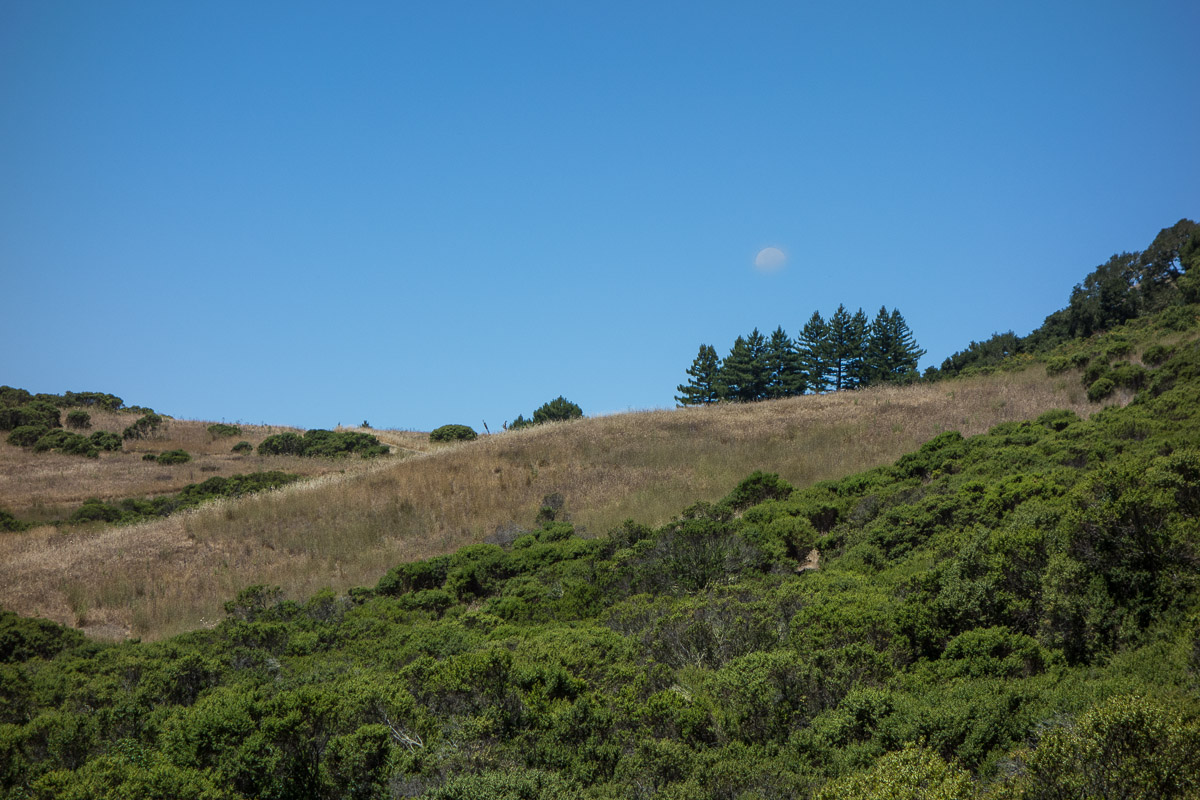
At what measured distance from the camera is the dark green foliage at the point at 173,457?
32156 millimetres

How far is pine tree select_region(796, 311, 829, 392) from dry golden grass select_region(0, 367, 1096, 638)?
26272mm

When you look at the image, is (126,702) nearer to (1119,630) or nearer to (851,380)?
(1119,630)

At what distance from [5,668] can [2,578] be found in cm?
941

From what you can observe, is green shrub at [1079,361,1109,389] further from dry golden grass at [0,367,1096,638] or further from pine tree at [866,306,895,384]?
pine tree at [866,306,895,384]

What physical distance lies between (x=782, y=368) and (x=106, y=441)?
3932 cm

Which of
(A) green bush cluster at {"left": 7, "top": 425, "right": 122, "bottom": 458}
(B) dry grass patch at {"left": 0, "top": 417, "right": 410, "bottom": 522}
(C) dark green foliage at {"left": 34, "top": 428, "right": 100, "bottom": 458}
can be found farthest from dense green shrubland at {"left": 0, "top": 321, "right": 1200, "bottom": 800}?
(A) green bush cluster at {"left": 7, "top": 425, "right": 122, "bottom": 458}

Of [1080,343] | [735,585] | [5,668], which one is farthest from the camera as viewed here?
[1080,343]

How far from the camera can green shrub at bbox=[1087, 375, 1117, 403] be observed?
1792 cm

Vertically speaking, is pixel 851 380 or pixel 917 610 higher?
pixel 851 380

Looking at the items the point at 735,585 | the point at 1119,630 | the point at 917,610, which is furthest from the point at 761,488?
the point at 1119,630

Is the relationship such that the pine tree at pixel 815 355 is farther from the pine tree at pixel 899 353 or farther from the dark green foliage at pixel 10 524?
the dark green foliage at pixel 10 524

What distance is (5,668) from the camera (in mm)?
8453

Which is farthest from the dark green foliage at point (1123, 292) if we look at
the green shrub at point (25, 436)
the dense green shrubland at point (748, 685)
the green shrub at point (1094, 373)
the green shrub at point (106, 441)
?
the green shrub at point (25, 436)

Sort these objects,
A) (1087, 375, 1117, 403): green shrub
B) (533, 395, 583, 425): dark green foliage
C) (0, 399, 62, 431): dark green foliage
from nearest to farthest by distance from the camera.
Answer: (1087, 375, 1117, 403): green shrub < (0, 399, 62, 431): dark green foliage < (533, 395, 583, 425): dark green foliage
